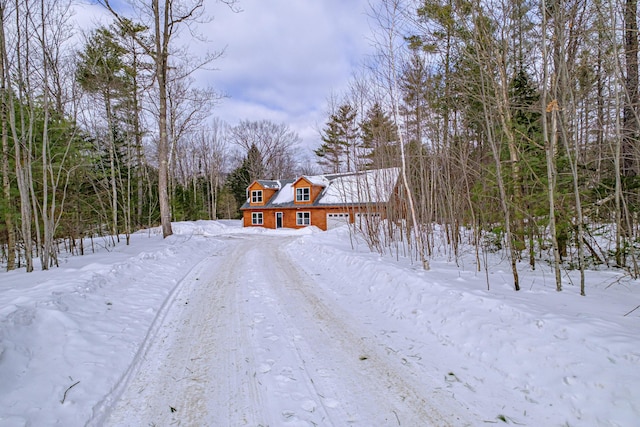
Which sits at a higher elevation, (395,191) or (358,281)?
(395,191)

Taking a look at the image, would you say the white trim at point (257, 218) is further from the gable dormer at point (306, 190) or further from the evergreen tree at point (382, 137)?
the evergreen tree at point (382, 137)

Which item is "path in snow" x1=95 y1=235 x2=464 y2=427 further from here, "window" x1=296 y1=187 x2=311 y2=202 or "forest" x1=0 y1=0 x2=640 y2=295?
"window" x1=296 y1=187 x2=311 y2=202

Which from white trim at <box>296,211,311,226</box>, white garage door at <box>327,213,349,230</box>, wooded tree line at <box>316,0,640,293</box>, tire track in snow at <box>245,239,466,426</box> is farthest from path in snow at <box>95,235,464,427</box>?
white trim at <box>296,211,311,226</box>

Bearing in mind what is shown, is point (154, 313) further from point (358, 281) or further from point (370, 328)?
point (358, 281)

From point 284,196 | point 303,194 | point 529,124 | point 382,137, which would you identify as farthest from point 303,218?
point 529,124

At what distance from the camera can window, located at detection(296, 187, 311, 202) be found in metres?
22.4

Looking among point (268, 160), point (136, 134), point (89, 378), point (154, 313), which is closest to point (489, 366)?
point (89, 378)

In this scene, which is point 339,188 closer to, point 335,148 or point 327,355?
point 327,355

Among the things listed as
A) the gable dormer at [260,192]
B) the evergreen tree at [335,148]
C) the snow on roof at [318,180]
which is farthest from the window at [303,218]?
the evergreen tree at [335,148]

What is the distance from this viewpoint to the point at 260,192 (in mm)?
24734

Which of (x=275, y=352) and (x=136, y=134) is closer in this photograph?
(x=275, y=352)

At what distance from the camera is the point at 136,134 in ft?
66.2

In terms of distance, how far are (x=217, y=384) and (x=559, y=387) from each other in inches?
108

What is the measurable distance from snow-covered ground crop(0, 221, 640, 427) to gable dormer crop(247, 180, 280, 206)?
777 inches
